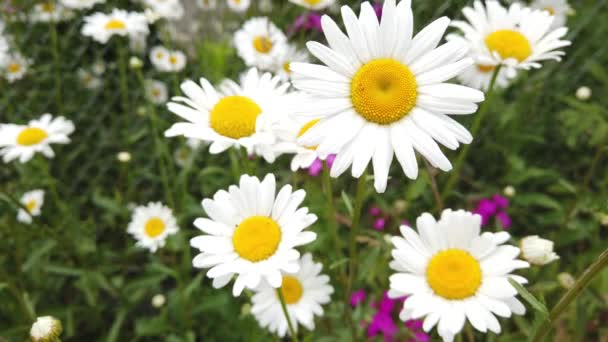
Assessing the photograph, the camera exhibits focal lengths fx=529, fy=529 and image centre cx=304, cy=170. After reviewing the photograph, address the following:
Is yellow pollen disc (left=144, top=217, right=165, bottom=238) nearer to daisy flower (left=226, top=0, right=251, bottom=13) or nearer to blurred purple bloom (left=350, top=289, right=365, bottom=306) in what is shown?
blurred purple bloom (left=350, top=289, right=365, bottom=306)

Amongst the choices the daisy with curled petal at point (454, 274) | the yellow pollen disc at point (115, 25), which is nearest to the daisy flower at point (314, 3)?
the yellow pollen disc at point (115, 25)

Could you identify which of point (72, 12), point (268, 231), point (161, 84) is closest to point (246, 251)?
point (268, 231)

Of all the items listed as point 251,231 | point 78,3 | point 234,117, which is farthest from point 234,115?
point 78,3

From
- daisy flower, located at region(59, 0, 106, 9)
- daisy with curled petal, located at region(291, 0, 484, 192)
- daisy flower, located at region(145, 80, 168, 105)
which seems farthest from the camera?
daisy flower, located at region(145, 80, 168, 105)

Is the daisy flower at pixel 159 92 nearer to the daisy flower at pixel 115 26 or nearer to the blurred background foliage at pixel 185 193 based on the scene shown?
the blurred background foliage at pixel 185 193

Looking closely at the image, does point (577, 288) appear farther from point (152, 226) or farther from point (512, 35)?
point (152, 226)

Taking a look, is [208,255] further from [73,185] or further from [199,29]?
[199,29]

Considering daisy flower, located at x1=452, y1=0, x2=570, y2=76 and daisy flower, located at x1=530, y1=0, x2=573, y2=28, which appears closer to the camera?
daisy flower, located at x1=452, y1=0, x2=570, y2=76

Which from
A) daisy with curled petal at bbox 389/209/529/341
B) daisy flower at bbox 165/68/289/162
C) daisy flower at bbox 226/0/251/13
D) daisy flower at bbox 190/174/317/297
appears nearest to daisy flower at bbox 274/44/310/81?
daisy flower at bbox 226/0/251/13
